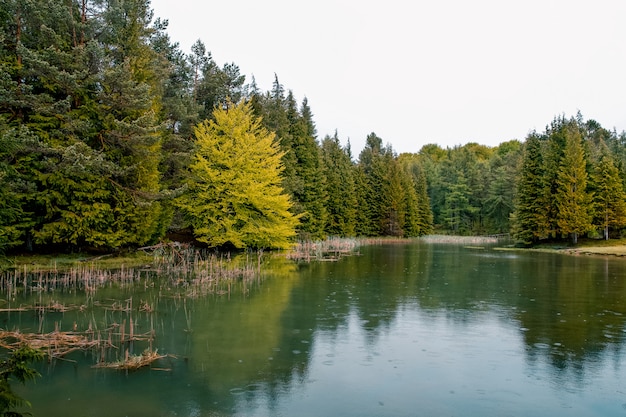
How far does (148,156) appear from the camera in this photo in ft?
86.0

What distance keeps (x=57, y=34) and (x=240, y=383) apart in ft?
76.3

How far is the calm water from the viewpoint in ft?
25.0

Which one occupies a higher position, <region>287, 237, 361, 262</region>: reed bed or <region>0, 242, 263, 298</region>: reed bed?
<region>287, 237, 361, 262</region>: reed bed

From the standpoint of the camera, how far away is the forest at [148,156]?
22.9 m

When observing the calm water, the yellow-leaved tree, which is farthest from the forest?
the calm water

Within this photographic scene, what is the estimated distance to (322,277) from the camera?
2256 cm

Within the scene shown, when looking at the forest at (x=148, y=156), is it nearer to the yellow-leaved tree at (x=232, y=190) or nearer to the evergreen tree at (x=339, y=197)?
the yellow-leaved tree at (x=232, y=190)

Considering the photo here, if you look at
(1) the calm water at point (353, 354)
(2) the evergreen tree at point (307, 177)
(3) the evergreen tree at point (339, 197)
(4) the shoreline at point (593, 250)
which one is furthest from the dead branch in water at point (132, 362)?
(3) the evergreen tree at point (339, 197)

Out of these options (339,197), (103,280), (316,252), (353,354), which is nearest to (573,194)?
(339,197)

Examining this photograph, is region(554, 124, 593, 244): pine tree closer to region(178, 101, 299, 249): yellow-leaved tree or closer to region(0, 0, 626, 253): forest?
region(0, 0, 626, 253): forest

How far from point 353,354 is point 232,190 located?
2267 cm

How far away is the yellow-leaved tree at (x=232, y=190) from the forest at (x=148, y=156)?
10 centimetres

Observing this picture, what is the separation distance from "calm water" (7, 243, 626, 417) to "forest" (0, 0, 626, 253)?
19.1 feet

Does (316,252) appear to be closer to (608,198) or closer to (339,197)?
(339,197)
